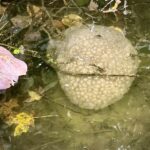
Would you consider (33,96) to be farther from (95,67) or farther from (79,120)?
(95,67)

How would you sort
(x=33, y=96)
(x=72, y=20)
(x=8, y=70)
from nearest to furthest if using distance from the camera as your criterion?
(x=8, y=70)
(x=33, y=96)
(x=72, y=20)

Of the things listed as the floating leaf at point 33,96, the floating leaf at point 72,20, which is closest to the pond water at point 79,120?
the floating leaf at point 33,96

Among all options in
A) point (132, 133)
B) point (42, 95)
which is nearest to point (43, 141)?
point (42, 95)

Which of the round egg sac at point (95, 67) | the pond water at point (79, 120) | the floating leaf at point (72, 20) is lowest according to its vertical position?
the pond water at point (79, 120)

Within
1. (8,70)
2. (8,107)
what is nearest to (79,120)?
(8,107)

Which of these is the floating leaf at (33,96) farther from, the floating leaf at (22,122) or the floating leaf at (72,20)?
the floating leaf at (72,20)

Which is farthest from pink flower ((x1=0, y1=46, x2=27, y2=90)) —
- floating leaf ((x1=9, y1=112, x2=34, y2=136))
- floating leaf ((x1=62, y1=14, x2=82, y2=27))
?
floating leaf ((x1=62, y1=14, x2=82, y2=27))
